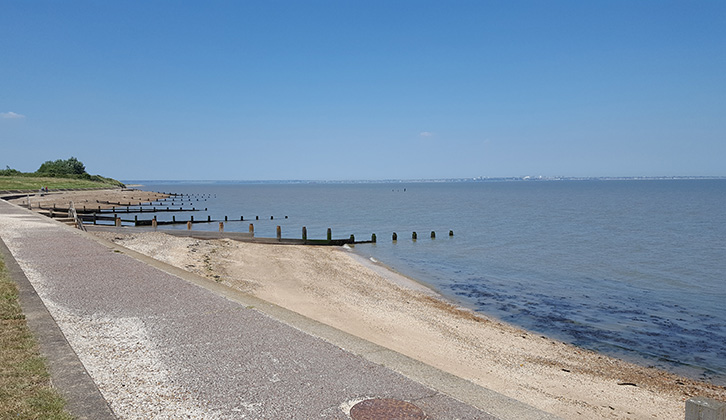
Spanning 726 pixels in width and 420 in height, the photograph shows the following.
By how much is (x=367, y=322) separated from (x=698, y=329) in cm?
1041

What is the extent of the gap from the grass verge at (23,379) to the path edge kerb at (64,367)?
0.27 feet

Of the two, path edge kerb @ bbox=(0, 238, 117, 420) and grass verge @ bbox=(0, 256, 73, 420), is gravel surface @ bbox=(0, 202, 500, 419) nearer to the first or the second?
path edge kerb @ bbox=(0, 238, 117, 420)

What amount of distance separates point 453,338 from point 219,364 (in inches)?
307

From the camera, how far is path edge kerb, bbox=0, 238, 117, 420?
4832 mm

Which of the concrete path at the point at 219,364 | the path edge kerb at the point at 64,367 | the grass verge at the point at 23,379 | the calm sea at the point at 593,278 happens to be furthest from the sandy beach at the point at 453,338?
the grass verge at the point at 23,379

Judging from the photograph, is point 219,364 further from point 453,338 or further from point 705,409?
point 453,338

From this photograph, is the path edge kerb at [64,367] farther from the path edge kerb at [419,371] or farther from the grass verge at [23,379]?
the path edge kerb at [419,371]

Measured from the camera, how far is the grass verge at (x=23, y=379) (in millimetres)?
4633

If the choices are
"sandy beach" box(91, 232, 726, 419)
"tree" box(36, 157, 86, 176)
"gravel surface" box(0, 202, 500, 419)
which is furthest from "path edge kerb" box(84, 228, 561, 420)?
"tree" box(36, 157, 86, 176)

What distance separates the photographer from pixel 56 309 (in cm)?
848

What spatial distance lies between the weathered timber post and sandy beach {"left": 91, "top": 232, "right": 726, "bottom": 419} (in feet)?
12.2

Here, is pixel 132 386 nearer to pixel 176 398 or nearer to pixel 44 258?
pixel 176 398

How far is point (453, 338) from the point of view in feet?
41.4

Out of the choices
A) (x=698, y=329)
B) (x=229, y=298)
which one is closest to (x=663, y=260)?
(x=698, y=329)
